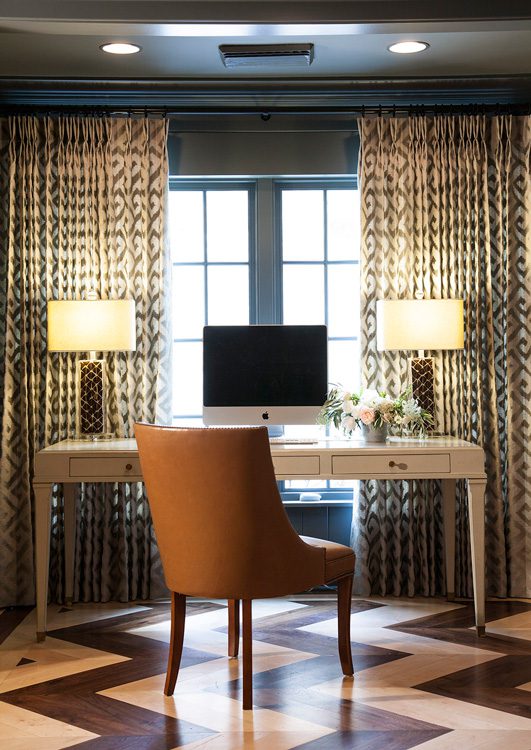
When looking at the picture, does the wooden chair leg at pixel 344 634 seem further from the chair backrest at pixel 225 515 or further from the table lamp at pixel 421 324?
the table lamp at pixel 421 324

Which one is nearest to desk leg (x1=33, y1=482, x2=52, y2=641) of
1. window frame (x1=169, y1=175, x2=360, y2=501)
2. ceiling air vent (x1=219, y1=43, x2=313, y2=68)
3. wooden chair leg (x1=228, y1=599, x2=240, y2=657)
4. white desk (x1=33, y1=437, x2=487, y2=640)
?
white desk (x1=33, y1=437, x2=487, y2=640)

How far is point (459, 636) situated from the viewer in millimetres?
4043

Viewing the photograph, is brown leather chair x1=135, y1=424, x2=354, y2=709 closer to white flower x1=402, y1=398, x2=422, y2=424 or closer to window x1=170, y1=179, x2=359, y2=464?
white flower x1=402, y1=398, x2=422, y2=424

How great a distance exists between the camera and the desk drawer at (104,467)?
4.09 metres

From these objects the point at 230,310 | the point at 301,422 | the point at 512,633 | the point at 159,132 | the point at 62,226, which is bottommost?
the point at 512,633

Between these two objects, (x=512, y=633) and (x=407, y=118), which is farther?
(x=407, y=118)

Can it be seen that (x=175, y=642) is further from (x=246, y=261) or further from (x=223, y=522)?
(x=246, y=261)

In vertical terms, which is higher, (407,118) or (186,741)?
(407,118)

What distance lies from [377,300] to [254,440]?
1804 mm

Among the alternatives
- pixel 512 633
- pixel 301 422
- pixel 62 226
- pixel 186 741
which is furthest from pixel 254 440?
pixel 62 226

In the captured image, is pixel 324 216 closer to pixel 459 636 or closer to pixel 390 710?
pixel 459 636

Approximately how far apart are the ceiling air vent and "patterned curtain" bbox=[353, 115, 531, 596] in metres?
0.73

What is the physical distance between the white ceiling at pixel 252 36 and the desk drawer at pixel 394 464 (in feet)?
5.75

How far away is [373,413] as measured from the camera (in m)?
4.19
